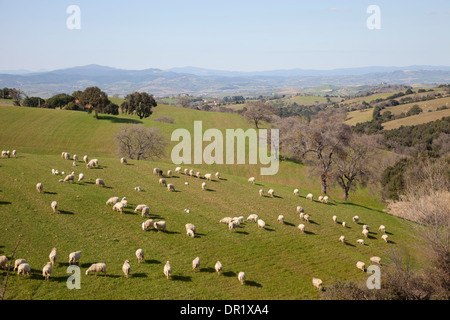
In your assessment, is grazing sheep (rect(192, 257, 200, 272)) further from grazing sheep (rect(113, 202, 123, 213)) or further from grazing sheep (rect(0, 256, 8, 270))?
grazing sheep (rect(0, 256, 8, 270))

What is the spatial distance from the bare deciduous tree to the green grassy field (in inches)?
875

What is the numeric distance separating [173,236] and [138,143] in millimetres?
45211

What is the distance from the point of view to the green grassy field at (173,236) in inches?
742

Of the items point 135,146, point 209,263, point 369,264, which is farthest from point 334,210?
point 135,146

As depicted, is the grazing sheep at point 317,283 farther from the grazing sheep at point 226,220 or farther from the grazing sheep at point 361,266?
the grazing sheep at point 226,220

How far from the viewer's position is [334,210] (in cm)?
3816

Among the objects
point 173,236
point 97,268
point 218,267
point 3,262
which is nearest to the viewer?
point 3,262

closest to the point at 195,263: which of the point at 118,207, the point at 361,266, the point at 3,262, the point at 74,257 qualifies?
the point at 74,257

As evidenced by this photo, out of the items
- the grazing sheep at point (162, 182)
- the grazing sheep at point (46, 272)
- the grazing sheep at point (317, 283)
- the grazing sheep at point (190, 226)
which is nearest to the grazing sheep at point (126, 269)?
the grazing sheep at point (46, 272)

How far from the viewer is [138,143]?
66688mm

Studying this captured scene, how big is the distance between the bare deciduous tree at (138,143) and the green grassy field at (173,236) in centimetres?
2223

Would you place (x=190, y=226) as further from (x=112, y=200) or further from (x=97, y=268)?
(x=97, y=268)

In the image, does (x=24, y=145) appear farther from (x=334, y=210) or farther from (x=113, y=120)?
(x=334, y=210)

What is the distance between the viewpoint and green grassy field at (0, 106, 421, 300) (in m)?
18.9
